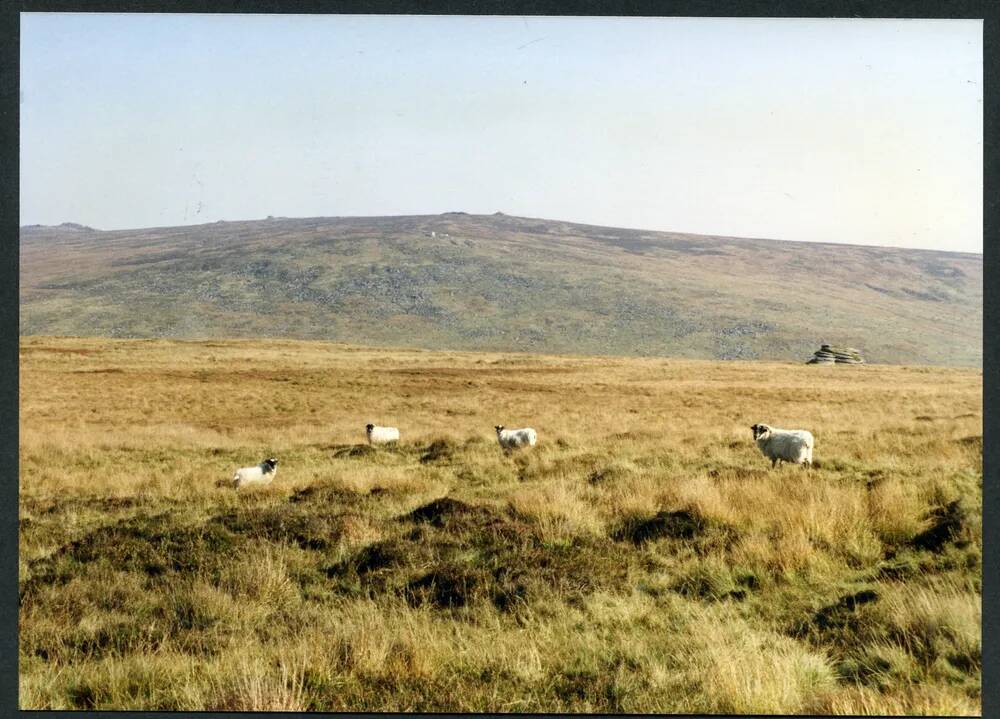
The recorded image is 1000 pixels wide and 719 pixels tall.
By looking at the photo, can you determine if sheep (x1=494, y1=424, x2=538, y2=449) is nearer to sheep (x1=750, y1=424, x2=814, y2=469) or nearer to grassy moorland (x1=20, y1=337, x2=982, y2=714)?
grassy moorland (x1=20, y1=337, x2=982, y2=714)

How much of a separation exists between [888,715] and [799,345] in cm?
10104

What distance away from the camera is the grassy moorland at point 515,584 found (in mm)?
5035

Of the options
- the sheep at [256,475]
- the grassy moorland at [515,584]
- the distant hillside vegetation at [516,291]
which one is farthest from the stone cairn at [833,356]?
the sheep at [256,475]

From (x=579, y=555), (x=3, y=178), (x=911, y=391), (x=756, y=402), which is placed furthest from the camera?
(x=911, y=391)

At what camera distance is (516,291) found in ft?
392

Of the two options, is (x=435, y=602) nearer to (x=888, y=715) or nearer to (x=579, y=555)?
(x=579, y=555)

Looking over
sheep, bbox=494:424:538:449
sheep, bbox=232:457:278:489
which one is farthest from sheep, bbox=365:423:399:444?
sheep, bbox=232:457:278:489

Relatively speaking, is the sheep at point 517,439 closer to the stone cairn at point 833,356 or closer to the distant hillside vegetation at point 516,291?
the stone cairn at point 833,356

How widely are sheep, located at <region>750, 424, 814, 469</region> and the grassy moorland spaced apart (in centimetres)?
55

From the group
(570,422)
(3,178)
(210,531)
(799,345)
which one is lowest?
(799,345)

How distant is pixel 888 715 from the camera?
4715 millimetres

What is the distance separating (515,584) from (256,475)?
25.6ft

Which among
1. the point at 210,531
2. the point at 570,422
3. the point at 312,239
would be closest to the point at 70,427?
the point at 570,422

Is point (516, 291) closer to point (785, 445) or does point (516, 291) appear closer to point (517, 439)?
point (517, 439)
